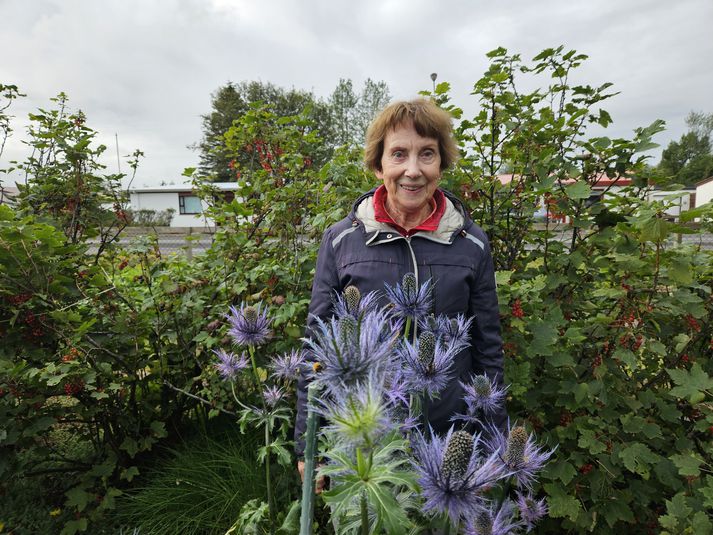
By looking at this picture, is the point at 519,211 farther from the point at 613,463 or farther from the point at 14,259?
the point at 14,259

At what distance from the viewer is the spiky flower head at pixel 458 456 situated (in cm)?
80

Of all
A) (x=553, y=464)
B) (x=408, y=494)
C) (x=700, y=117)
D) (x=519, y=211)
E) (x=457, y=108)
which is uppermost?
(x=700, y=117)

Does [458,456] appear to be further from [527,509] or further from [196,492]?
[196,492]

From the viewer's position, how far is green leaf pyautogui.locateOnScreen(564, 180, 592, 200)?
7.36 feet

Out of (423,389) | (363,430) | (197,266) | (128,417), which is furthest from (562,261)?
(128,417)

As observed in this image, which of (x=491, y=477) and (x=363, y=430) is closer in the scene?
(x=363, y=430)

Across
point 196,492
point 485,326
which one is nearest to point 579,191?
point 485,326

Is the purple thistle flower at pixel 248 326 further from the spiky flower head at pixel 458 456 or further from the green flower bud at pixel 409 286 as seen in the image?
the spiky flower head at pixel 458 456

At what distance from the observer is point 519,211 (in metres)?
2.79

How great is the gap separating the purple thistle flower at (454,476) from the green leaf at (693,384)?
1.64 metres

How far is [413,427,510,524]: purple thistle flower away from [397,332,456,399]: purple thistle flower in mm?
190

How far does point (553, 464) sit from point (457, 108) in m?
2.29

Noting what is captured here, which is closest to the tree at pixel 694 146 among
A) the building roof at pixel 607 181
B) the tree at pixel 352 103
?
the tree at pixel 352 103

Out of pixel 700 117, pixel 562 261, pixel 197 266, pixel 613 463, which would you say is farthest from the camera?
pixel 700 117
